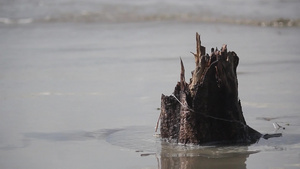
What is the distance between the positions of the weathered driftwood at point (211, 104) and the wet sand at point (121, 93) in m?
0.15

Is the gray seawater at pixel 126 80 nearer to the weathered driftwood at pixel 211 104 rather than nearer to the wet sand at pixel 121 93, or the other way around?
the wet sand at pixel 121 93

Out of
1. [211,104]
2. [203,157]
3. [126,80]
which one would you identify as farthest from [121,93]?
[203,157]

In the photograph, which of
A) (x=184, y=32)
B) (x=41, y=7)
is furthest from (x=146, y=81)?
(x=41, y=7)

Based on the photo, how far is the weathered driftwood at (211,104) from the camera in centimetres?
496

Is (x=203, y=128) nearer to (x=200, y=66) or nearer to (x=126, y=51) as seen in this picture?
(x=200, y=66)

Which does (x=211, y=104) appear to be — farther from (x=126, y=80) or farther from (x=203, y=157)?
(x=126, y=80)

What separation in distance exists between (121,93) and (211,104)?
2.29 metres

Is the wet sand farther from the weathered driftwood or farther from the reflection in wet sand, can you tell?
the weathered driftwood

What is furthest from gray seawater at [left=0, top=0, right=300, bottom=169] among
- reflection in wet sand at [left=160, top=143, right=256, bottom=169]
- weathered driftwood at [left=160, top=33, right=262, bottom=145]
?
weathered driftwood at [left=160, top=33, right=262, bottom=145]

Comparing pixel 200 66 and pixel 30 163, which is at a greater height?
pixel 200 66

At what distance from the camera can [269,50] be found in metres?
9.62

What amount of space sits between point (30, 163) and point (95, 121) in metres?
1.32

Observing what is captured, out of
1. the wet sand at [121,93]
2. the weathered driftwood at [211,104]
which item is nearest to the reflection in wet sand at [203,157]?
the wet sand at [121,93]

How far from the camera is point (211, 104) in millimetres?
5012
